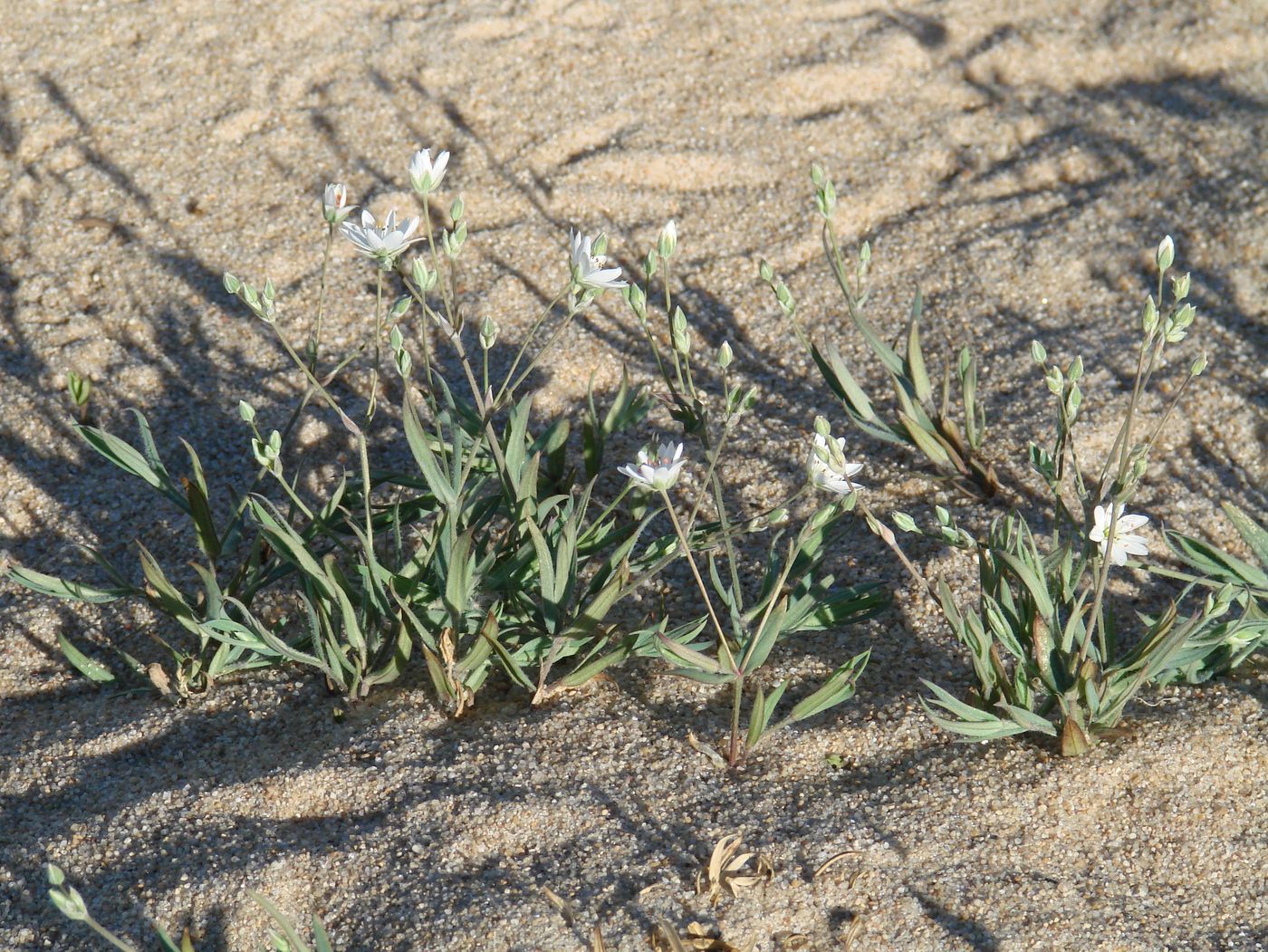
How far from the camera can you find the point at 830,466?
1.82 meters

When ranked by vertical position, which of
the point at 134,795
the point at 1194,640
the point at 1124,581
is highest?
the point at 134,795

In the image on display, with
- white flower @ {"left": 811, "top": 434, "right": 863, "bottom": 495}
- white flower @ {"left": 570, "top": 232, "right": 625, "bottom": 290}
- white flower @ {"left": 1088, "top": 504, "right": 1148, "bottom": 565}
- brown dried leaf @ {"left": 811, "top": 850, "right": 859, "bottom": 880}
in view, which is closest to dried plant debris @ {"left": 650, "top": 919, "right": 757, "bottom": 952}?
brown dried leaf @ {"left": 811, "top": 850, "right": 859, "bottom": 880}

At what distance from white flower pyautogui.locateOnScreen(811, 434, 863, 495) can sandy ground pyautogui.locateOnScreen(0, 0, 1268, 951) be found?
1.49 ft

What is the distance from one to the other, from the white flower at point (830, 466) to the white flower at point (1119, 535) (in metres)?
0.35

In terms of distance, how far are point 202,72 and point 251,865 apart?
7.94ft

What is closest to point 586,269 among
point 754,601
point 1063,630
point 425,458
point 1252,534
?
point 425,458

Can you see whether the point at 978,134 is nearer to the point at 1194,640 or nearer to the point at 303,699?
the point at 1194,640

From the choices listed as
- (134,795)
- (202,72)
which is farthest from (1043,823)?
(202,72)

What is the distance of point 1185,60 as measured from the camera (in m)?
3.62

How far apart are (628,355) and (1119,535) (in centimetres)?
128

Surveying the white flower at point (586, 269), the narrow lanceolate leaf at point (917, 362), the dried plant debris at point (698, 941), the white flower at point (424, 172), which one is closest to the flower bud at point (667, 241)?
the white flower at point (586, 269)

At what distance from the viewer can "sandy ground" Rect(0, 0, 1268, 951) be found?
5.89 feet

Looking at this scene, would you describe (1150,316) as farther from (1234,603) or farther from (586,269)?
(586,269)

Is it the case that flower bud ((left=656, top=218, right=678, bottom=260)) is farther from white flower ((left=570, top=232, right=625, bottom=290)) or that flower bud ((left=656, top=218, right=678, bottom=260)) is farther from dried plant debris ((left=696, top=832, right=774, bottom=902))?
dried plant debris ((left=696, top=832, right=774, bottom=902))
